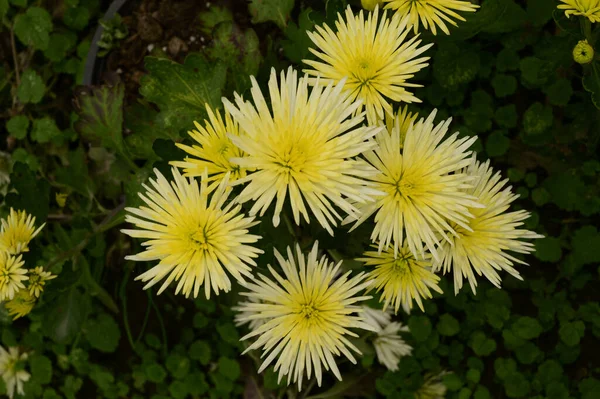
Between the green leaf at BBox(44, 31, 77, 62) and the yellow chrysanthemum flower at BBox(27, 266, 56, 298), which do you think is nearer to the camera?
the yellow chrysanthemum flower at BBox(27, 266, 56, 298)

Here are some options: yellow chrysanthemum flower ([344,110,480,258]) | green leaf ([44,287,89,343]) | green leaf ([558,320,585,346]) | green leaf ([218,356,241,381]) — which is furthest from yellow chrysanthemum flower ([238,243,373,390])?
green leaf ([558,320,585,346])

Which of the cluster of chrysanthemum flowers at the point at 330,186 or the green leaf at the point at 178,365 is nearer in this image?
the cluster of chrysanthemum flowers at the point at 330,186

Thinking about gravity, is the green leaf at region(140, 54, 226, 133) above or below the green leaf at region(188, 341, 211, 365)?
above

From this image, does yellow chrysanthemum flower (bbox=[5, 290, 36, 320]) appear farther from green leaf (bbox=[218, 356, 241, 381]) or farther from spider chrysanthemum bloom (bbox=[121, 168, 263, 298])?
green leaf (bbox=[218, 356, 241, 381])

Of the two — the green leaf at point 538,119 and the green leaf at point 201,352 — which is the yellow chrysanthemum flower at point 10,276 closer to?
the green leaf at point 201,352

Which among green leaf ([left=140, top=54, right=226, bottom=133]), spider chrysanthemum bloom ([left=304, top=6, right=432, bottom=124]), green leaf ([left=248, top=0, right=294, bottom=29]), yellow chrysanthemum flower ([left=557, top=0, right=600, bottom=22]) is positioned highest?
green leaf ([left=248, top=0, right=294, bottom=29])

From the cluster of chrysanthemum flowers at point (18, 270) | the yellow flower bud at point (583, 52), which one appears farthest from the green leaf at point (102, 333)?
the yellow flower bud at point (583, 52)

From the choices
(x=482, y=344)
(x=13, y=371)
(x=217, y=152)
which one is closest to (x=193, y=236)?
(x=217, y=152)

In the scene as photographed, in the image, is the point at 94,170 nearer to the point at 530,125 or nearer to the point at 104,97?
the point at 104,97
